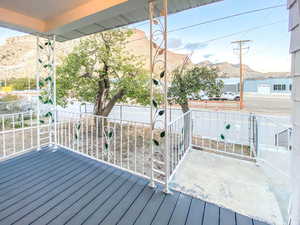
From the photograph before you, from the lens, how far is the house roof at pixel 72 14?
5.68ft

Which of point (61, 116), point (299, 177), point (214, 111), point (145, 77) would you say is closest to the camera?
point (299, 177)

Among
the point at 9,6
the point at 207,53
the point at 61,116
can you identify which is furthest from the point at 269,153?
the point at 9,6

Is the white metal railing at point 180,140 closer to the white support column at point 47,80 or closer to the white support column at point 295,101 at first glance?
the white support column at point 295,101

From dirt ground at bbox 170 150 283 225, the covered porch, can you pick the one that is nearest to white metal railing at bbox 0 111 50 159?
the covered porch

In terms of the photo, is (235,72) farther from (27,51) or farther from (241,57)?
(27,51)

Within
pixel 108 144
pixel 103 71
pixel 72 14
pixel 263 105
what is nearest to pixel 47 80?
pixel 72 14

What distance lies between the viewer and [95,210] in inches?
56.5

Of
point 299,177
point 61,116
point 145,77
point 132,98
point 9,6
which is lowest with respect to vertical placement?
point 299,177

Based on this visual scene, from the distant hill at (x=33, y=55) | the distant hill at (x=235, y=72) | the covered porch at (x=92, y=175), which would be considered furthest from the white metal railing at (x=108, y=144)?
the distant hill at (x=235, y=72)

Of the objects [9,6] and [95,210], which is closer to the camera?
[95,210]

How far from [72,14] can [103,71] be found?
2.22m

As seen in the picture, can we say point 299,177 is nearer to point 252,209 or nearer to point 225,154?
point 252,209

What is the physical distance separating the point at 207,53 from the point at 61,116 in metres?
3.32

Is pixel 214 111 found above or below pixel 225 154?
above
